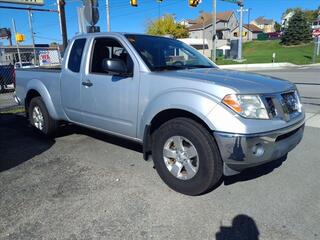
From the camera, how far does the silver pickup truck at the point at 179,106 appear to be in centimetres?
324

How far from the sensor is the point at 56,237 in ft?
9.64

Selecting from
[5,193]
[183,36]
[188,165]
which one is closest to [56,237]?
[5,193]

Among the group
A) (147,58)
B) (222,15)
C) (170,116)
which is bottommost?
(170,116)

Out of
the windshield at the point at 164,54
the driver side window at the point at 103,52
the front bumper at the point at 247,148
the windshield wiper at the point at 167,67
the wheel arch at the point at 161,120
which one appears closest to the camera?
the front bumper at the point at 247,148

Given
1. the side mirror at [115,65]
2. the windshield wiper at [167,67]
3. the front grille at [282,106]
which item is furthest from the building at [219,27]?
the front grille at [282,106]

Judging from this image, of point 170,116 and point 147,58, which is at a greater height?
point 147,58

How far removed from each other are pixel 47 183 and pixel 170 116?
1789mm

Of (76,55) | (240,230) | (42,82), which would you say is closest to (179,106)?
(240,230)

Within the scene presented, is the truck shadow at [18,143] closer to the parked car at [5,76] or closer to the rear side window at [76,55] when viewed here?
the rear side window at [76,55]

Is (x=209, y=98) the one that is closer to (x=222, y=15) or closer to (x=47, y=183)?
(x=47, y=183)

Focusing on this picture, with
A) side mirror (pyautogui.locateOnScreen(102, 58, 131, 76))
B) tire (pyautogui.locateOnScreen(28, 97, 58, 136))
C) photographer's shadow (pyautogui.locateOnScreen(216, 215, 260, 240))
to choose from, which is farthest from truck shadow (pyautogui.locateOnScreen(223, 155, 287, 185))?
tire (pyautogui.locateOnScreen(28, 97, 58, 136))

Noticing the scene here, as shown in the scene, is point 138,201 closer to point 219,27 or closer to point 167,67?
point 167,67

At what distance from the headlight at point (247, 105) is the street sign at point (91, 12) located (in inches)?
213

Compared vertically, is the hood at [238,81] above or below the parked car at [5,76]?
above
